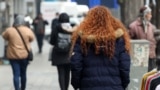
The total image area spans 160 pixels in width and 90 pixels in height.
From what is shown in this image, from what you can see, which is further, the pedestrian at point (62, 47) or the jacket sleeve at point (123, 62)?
the pedestrian at point (62, 47)

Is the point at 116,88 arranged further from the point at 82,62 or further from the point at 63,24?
the point at 63,24

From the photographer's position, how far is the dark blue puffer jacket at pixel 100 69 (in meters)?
6.93

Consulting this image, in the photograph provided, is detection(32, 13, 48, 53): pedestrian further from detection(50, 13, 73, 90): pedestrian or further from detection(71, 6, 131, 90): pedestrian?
detection(71, 6, 131, 90): pedestrian

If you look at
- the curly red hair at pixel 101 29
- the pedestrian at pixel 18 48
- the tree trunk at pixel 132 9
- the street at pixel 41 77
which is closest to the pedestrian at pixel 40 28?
the street at pixel 41 77

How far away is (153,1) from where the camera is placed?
67.2 feet

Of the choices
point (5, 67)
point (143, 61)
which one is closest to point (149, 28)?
point (143, 61)

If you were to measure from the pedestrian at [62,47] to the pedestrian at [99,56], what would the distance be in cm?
568

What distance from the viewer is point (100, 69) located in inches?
274

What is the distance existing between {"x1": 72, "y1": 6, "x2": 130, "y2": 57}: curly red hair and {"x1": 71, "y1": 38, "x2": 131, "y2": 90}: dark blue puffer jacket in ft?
0.25

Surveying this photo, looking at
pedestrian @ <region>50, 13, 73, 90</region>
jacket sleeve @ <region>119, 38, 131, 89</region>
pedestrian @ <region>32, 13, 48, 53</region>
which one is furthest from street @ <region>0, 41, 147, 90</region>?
jacket sleeve @ <region>119, 38, 131, 89</region>

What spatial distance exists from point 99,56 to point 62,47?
5.78 m

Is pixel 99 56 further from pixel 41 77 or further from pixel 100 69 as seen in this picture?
pixel 41 77

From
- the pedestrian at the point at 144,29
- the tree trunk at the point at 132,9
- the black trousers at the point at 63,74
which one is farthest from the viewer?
the tree trunk at the point at 132,9

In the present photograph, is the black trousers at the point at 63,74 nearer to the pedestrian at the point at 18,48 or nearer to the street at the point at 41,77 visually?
the pedestrian at the point at 18,48
